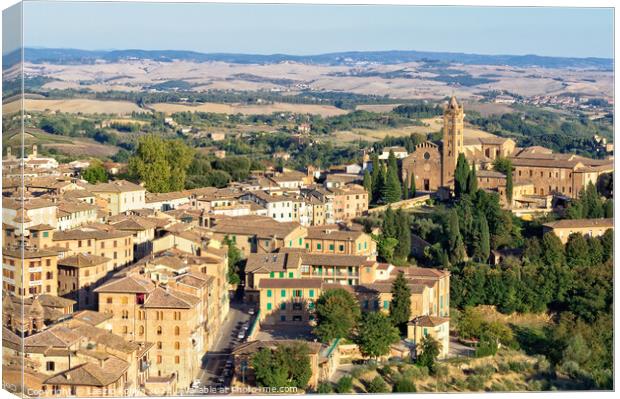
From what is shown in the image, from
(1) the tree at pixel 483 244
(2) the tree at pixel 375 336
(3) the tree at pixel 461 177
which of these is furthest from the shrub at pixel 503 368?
(3) the tree at pixel 461 177

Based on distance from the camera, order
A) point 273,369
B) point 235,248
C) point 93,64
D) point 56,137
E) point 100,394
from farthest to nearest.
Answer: point 93,64
point 56,137
point 235,248
point 273,369
point 100,394

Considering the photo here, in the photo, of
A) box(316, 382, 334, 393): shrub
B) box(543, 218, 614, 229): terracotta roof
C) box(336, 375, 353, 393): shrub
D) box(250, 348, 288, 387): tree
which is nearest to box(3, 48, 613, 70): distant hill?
box(543, 218, 614, 229): terracotta roof

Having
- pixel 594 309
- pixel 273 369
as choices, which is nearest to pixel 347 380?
pixel 273 369

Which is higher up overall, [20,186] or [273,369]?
[20,186]

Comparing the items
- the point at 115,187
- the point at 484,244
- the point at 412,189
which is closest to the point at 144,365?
the point at 484,244

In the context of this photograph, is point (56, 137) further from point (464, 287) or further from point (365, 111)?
point (464, 287)

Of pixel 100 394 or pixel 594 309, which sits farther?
pixel 594 309
